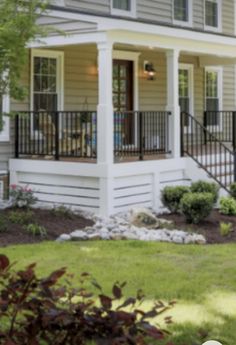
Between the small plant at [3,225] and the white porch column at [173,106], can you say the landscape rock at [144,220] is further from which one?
the white porch column at [173,106]

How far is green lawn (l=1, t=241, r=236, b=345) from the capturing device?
16.0 feet

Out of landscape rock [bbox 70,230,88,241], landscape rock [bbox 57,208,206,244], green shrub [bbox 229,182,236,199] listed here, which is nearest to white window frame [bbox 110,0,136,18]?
green shrub [bbox 229,182,236,199]

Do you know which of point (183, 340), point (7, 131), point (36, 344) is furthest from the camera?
point (7, 131)

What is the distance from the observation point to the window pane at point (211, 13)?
58.5 feet

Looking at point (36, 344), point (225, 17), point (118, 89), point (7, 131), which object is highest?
point (225, 17)

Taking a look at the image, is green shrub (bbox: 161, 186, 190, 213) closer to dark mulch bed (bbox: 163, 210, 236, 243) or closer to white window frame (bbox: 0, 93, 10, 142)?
dark mulch bed (bbox: 163, 210, 236, 243)

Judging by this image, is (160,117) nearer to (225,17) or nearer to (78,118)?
(78,118)

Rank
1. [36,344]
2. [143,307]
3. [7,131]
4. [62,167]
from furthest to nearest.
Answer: [7,131], [62,167], [143,307], [36,344]

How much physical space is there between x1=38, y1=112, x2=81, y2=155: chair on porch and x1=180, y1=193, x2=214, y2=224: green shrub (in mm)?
2754

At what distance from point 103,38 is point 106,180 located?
8.22 ft

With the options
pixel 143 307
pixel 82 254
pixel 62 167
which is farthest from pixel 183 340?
pixel 62 167

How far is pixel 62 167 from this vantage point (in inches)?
445

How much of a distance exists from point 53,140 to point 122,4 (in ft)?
15.8

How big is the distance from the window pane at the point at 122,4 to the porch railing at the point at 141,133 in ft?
10.3
